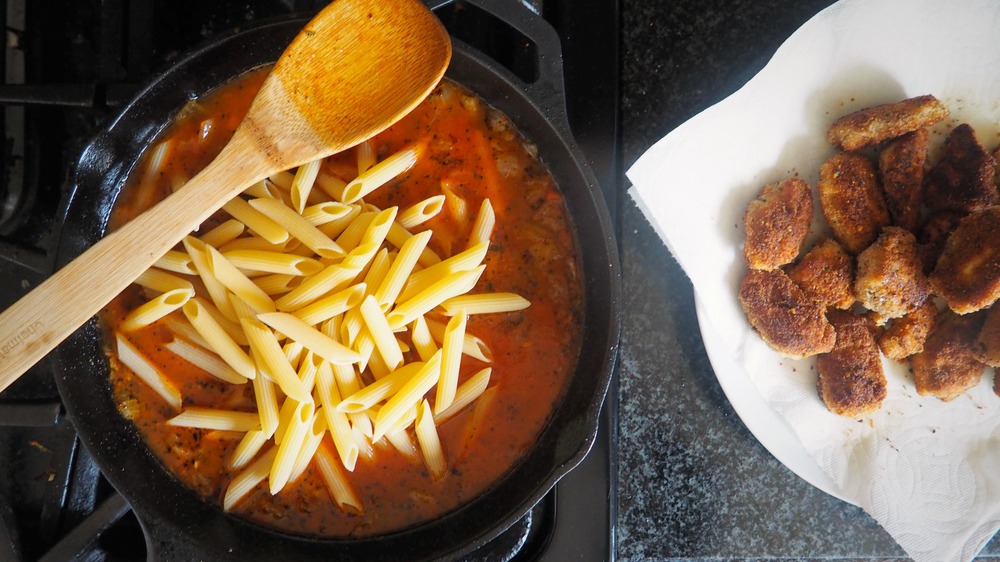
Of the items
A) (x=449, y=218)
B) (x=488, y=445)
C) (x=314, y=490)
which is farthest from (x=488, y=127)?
(x=314, y=490)

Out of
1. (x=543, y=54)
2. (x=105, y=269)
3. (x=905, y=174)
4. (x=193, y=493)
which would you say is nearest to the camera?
(x=105, y=269)

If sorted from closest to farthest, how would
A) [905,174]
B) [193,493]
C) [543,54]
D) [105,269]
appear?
1. [105,269]
2. [543,54]
3. [193,493]
4. [905,174]

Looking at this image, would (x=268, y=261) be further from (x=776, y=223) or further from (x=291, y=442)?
(x=776, y=223)

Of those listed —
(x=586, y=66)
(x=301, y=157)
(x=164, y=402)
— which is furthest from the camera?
(x=586, y=66)

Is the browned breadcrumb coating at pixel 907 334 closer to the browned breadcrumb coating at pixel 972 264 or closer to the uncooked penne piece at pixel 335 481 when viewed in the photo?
the browned breadcrumb coating at pixel 972 264

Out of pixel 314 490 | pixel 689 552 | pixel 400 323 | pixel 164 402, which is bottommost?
pixel 689 552

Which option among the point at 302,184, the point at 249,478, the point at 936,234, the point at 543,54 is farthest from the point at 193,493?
the point at 936,234

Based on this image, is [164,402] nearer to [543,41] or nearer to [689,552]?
[543,41]
